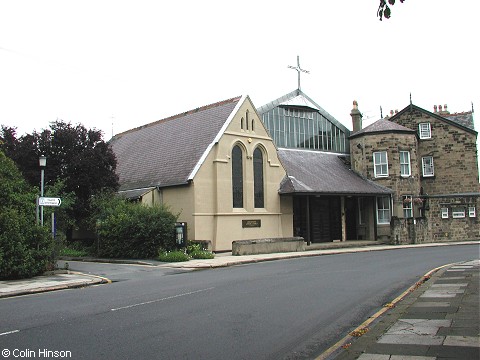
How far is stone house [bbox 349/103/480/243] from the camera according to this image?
3669 centimetres

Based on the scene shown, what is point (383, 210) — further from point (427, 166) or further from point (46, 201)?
point (46, 201)

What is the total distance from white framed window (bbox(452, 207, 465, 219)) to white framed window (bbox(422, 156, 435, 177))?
4.28 m

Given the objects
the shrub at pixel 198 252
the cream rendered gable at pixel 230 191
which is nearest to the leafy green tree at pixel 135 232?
the shrub at pixel 198 252

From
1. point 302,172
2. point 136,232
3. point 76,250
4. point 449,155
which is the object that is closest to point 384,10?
point 136,232

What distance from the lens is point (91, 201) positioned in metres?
27.8

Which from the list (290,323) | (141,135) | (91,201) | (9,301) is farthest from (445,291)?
(141,135)

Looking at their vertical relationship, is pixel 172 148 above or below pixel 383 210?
above

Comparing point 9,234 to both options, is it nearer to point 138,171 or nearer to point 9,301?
point 9,301

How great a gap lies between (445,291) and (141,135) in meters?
32.3

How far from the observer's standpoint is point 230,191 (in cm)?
2922

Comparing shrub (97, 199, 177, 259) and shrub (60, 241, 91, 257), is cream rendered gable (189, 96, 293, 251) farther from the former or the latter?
shrub (60, 241, 91, 257)

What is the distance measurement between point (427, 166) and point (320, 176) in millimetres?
12341

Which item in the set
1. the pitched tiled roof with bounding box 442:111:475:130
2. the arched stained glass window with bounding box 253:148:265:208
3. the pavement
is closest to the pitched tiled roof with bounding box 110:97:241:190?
the arched stained glass window with bounding box 253:148:265:208

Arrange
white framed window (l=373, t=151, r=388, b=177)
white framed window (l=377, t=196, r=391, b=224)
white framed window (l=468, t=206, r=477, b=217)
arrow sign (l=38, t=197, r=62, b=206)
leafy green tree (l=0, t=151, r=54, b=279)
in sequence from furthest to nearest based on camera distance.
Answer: white framed window (l=468, t=206, r=477, b=217) → white framed window (l=373, t=151, r=388, b=177) → white framed window (l=377, t=196, r=391, b=224) → arrow sign (l=38, t=197, r=62, b=206) → leafy green tree (l=0, t=151, r=54, b=279)
